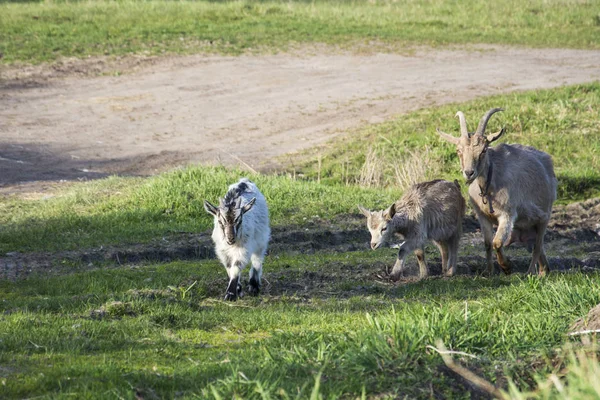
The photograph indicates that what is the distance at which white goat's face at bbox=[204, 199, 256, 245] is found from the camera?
1028 centimetres

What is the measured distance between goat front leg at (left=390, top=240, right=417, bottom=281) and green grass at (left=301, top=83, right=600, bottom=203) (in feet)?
18.5

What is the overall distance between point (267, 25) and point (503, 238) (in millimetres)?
20492

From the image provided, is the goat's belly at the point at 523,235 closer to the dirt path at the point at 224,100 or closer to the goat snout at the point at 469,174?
the goat snout at the point at 469,174

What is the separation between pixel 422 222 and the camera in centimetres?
1166

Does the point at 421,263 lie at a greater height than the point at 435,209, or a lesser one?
lesser

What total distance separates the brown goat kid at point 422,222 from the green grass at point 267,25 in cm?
1650

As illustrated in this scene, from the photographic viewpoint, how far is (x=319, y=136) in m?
20.9

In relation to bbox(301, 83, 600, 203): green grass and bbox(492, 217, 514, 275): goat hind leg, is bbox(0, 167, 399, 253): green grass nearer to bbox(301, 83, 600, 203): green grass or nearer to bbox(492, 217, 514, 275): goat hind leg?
bbox(301, 83, 600, 203): green grass

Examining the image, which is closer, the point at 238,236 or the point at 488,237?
the point at 238,236

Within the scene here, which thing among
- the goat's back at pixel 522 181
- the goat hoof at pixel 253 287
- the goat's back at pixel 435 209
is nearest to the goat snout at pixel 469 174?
the goat's back at pixel 522 181

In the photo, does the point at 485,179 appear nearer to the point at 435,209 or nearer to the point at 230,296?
the point at 435,209

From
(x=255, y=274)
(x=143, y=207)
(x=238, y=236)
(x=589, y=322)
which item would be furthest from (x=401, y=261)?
(x=143, y=207)

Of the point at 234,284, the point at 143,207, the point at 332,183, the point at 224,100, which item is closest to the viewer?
the point at 234,284

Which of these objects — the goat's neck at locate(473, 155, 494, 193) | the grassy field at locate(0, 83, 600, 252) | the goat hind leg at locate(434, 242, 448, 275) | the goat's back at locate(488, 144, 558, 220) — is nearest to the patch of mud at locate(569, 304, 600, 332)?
the goat's neck at locate(473, 155, 494, 193)
